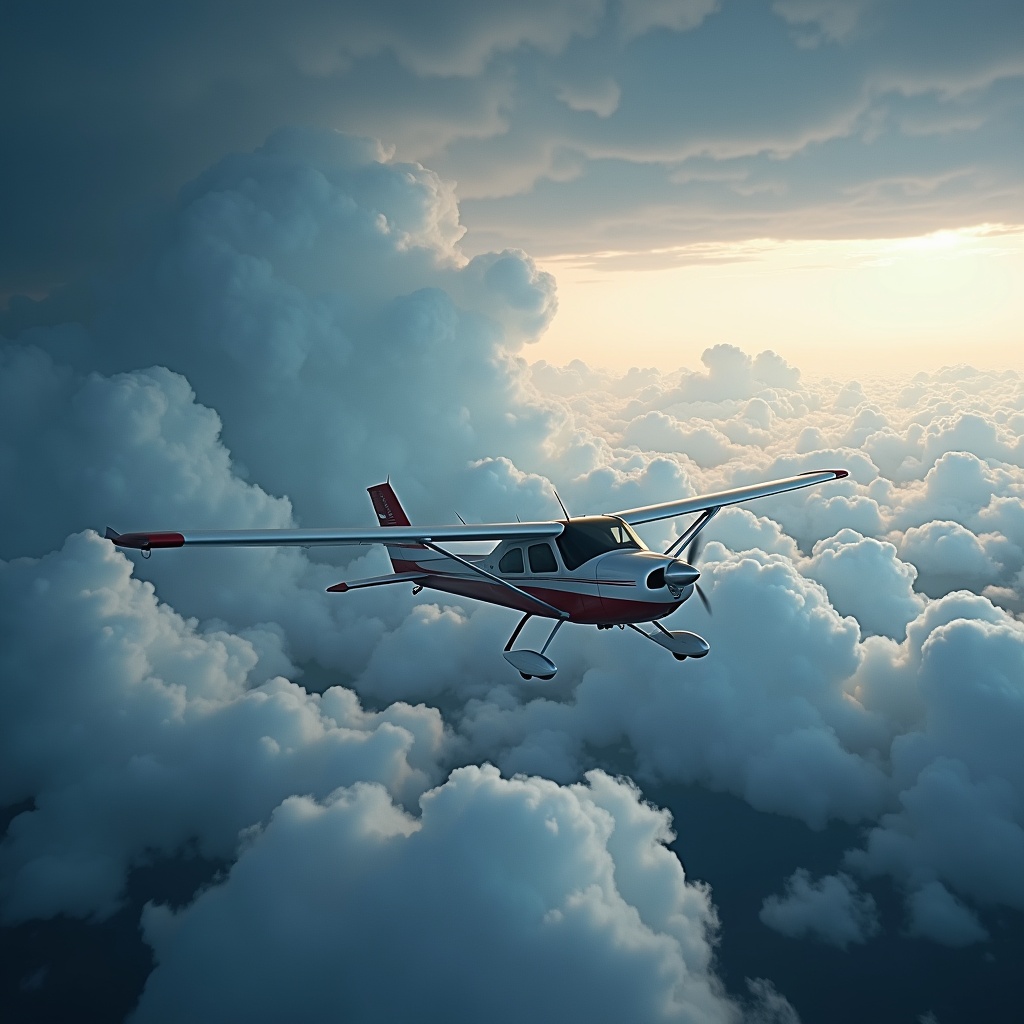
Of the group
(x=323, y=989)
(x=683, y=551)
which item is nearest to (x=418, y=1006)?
(x=323, y=989)

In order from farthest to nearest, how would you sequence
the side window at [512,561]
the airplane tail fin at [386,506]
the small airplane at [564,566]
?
the airplane tail fin at [386,506]
the side window at [512,561]
the small airplane at [564,566]

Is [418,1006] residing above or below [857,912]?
below

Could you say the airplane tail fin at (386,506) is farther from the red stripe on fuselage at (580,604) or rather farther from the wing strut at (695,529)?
the wing strut at (695,529)

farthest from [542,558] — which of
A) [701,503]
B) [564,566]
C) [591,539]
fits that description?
[701,503]

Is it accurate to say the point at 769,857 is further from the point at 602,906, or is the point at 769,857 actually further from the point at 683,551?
the point at 683,551

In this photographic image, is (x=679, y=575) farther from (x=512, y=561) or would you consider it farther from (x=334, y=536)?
(x=334, y=536)

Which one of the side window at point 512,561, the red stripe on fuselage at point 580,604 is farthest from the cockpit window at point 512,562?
the red stripe on fuselage at point 580,604

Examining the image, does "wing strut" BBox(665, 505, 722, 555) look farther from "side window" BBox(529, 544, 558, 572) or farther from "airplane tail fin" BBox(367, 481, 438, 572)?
"airplane tail fin" BBox(367, 481, 438, 572)
